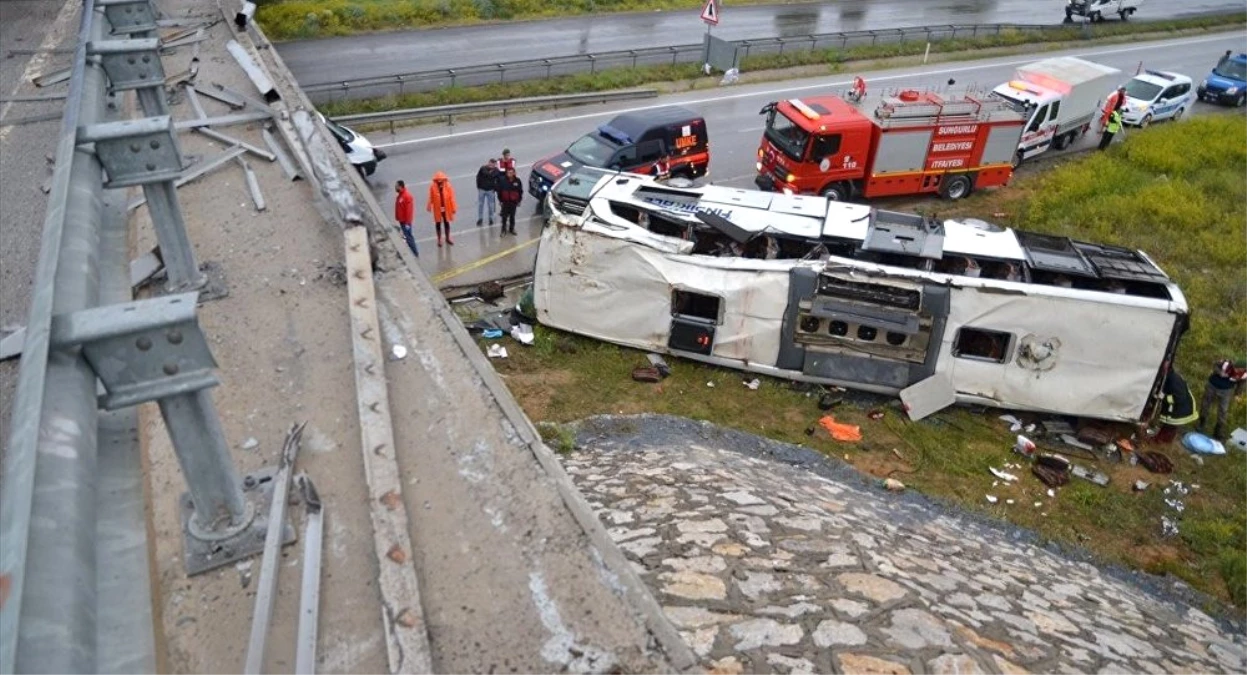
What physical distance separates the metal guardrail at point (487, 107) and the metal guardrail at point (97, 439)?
656 inches

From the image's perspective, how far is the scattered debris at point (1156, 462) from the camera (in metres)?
12.2

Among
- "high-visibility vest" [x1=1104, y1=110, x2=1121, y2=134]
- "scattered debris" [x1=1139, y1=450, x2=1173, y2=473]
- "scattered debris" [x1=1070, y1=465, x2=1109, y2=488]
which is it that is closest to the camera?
"scattered debris" [x1=1070, y1=465, x2=1109, y2=488]

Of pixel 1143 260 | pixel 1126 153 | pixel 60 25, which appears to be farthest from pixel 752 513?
pixel 1126 153

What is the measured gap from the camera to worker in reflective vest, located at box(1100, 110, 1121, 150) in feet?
76.8

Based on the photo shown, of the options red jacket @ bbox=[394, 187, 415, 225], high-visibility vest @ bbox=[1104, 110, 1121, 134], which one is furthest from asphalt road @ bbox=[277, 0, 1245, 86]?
high-visibility vest @ bbox=[1104, 110, 1121, 134]

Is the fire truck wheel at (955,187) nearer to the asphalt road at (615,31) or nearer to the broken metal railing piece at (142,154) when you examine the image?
the asphalt road at (615,31)

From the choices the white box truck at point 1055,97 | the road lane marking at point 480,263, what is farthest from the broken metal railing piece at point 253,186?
the white box truck at point 1055,97

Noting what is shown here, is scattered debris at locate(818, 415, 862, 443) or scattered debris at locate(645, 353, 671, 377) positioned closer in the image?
scattered debris at locate(818, 415, 862, 443)

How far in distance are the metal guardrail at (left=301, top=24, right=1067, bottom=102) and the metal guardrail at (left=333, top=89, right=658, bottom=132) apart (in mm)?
1390

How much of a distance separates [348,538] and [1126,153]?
980 inches

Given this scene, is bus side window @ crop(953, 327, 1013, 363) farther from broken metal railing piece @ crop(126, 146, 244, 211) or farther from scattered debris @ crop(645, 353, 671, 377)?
broken metal railing piece @ crop(126, 146, 244, 211)

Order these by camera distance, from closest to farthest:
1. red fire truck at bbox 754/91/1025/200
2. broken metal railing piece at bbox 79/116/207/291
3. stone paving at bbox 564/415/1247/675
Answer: broken metal railing piece at bbox 79/116/207/291 → stone paving at bbox 564/415/1247/675 → red fire truck at bbox 754/91/1025/200

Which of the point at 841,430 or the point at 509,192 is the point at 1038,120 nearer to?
the point at 841,430

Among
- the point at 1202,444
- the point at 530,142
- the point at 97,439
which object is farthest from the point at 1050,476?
the point at 530,142
